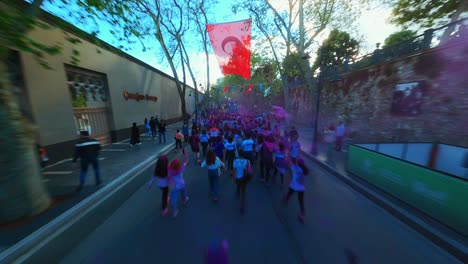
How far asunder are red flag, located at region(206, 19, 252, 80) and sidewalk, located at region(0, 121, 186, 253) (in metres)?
6.82

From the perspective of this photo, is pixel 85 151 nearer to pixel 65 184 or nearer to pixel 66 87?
pixel 65 184

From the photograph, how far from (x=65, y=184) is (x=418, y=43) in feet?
52.9

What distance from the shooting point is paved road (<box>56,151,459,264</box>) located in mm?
3152

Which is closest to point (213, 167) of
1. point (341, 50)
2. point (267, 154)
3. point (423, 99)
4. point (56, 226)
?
point (267, 154)

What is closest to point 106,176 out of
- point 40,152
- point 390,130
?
point 40,152

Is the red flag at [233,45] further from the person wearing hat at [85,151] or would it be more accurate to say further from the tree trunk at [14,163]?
the tree trunk at [14,163]

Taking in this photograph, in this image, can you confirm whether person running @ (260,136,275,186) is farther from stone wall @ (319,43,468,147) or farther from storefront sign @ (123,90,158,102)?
storefront sign @ (123,90,158,102)

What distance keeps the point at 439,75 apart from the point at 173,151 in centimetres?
1340

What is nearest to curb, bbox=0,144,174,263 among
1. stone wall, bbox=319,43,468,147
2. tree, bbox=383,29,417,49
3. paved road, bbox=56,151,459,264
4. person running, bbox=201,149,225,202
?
paved road, bbox=56,151,459,264

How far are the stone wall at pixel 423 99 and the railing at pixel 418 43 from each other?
0.47m

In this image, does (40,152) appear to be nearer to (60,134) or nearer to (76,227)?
(60,134)

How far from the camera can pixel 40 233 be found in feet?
11.5

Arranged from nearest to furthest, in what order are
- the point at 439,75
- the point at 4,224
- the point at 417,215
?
the point at 4,224, the point at 417,215, the point at 439,75

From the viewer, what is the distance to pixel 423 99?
8.14m
